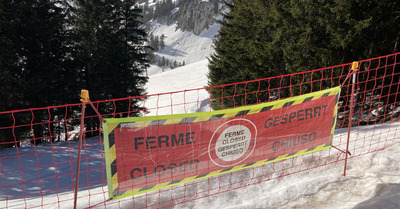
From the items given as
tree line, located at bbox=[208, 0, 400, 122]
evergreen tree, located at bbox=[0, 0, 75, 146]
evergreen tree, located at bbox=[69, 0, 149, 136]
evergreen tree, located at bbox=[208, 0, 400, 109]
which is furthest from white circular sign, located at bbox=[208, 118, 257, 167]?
evergreen tree, located at bbox=[69, 0, 149, 136]

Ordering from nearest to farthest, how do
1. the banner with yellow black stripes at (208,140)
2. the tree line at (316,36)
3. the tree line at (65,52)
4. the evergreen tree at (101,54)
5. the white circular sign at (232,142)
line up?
the banner with yellow black stripes at (208,140) → the white circular sign at (232,142) → the tree line at (316,36) → the tree line at (65,52) → the evergreen tree at (101,54)

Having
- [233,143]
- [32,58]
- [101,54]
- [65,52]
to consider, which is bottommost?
[233,143]

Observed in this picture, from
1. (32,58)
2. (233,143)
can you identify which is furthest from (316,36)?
(32,58)

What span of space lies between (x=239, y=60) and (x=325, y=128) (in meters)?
14.3

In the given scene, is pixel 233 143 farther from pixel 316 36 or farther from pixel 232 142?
pixel 316 36

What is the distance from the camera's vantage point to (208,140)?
12.5 feet

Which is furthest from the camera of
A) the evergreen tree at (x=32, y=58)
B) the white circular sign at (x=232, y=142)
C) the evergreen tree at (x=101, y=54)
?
the evergreen tree at (x=101, y=54)

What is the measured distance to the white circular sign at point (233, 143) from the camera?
3881 millimetres

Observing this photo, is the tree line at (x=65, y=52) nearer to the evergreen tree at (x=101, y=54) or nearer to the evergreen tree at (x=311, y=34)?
the evergreen tree at (x=101, y=54)

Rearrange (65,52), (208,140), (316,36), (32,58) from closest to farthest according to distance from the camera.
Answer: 1. (208,140)
2. (316,36)
3. (32,58)
4. (65,52)

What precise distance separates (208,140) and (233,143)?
42 cm

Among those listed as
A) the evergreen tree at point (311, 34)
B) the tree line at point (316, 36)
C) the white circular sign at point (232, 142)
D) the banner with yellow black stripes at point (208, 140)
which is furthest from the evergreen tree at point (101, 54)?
the white circular sign at point (232, 142)

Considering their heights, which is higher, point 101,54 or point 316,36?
point 316,36

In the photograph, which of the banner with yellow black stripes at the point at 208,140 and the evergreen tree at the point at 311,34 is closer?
the banner with yellow black stripes at the point at 208,140
